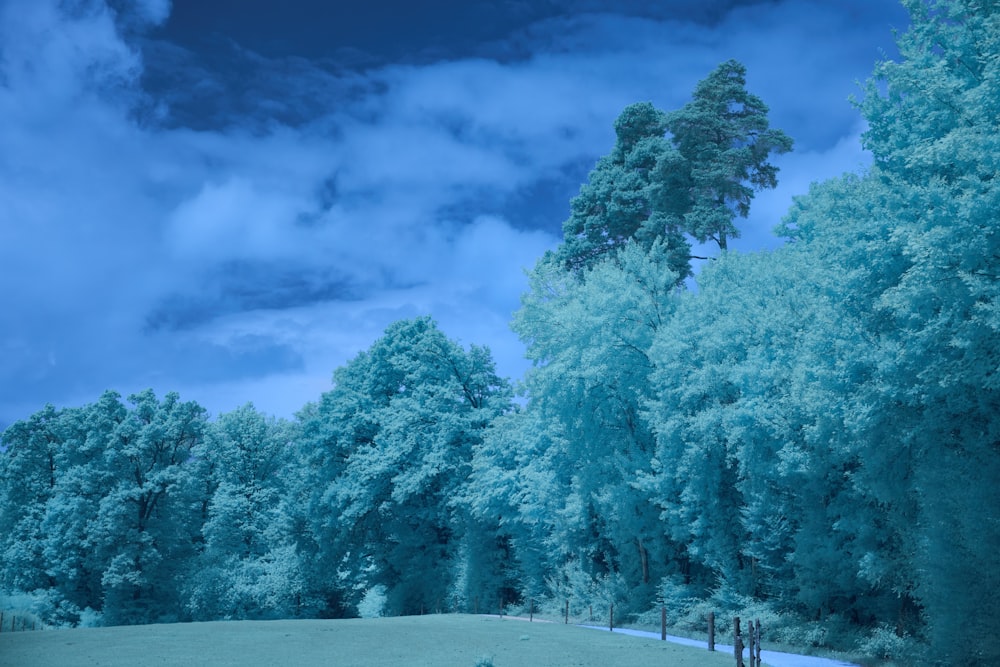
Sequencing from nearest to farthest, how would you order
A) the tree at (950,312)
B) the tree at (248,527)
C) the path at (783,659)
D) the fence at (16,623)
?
1. the tree at (950,312)
2. the path at (783,659)
3. the fence at (16,623)
4. the tree at (248,527)

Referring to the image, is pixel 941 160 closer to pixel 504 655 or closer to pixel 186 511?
pixel 504 655

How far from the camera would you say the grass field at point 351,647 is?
2311 cm

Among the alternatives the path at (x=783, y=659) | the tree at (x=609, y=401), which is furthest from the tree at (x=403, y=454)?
the path at (x=783, y=659)

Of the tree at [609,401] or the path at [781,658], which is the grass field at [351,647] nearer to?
the path at [781,658]

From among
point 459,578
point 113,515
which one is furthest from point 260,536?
point 459,578

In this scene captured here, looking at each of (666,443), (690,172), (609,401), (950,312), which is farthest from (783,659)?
(690,172)

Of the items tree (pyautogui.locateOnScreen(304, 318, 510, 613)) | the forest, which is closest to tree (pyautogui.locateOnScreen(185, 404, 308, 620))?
the forest

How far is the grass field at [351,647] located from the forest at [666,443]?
18.2 feet

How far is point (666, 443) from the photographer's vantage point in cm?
3388

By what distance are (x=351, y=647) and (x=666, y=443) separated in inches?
560

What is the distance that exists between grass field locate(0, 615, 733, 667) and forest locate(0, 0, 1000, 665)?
554cm

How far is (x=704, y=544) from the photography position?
1316 inches

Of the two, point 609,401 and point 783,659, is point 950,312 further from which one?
point 609,401

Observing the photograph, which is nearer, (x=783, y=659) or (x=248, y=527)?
(x=783, y=659)
